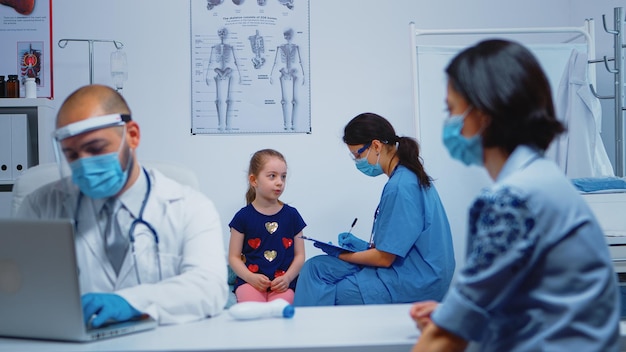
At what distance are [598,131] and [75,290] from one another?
94.0 inches

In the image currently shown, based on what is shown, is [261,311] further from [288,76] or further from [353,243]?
[288,76]

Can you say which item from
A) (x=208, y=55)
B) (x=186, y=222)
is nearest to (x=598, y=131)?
(x=208, y=55)

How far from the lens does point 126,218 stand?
144 centimetres

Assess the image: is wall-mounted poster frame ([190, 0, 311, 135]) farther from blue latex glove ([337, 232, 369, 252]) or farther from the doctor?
the doctor

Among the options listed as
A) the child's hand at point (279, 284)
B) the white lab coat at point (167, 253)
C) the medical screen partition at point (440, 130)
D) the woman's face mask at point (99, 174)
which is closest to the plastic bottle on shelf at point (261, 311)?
the white lab coat at point (167, 253)

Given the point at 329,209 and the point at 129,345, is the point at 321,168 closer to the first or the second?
the point at 329,209

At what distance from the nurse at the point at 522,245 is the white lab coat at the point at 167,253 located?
1.75 feet

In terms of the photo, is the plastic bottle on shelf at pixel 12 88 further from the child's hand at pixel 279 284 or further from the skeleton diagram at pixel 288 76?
the child's hand at pixel 279 284

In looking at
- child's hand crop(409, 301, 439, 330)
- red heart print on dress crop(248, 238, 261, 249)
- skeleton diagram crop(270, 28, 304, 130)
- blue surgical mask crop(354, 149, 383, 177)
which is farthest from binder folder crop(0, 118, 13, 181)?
child's hand crop(409, 301, 439, 330)

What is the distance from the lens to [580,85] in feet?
9.48

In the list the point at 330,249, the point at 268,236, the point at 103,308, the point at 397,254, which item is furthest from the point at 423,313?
the point at 268,236

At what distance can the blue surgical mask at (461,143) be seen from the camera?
3.44ft

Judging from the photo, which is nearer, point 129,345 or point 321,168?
point 129,345

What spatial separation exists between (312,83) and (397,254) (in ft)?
4.16
